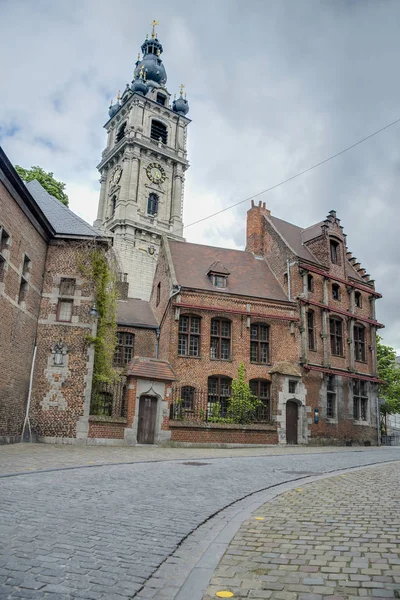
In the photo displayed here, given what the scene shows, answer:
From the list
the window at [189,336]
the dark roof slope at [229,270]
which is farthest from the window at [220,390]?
the dark roof slope at [229,270]

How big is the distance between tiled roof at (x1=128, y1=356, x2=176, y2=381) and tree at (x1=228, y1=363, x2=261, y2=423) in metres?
4.76

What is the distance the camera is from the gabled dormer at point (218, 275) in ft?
91.2

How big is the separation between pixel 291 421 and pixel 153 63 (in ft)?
214

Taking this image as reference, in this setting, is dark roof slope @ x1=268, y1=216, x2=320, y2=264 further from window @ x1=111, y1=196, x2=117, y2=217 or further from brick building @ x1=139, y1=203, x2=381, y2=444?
window @ x1=111, y1=196, x2=117, y2=217

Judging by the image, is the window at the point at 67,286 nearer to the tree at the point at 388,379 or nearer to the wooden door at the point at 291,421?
the wooden door at the point at 291,421

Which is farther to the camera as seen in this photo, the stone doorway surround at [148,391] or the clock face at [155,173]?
the clock face at [155,173]

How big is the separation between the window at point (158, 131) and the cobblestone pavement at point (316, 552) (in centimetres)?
6287

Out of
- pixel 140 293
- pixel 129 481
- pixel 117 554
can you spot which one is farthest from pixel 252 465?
pixel 140 293

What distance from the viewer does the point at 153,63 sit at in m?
74.6

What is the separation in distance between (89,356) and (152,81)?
6243 cm

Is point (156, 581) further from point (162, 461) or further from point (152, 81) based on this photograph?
point (152, 81)

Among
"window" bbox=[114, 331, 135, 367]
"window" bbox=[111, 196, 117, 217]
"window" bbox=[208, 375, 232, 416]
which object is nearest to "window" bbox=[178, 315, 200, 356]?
"window" bbox=[208, 375, 232, 416]

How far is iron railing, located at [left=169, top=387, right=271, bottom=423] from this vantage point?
2377cm

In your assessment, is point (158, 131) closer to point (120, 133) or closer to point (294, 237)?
point (120, 133)
